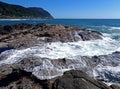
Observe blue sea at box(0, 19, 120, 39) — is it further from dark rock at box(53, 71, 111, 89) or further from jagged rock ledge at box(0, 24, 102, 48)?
dark rock at box(53, 71, 111, 89)

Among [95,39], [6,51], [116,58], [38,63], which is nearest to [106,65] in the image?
[116,58]

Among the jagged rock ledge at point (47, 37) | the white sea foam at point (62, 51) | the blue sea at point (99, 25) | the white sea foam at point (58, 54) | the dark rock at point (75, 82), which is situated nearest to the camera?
the dark rock at point (75, 82)

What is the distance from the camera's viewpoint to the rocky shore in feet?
37.9

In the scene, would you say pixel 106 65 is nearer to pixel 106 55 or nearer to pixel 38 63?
pixel 106 55

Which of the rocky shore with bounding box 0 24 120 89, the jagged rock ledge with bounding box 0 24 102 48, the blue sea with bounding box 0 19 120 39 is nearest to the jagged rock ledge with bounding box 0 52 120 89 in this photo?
the rocky shore with bounding box 0 24 120 89

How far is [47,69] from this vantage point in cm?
1375

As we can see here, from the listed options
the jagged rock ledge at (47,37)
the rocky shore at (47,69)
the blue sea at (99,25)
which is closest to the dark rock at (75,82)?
the rocky shore at (47,69)

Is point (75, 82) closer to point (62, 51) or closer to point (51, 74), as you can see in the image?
point (51, 74)

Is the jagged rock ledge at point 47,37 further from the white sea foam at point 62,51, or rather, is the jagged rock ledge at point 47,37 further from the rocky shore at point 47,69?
the white sea foam at point 62,51

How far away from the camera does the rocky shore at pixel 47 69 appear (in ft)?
37.9

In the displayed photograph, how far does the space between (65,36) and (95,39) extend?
12.4 ft

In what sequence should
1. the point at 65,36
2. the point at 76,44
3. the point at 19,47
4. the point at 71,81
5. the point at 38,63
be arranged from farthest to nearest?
the point at 65,36
the point at 76,44
the point at 19,47
the point at 38,63
the point at 71,81

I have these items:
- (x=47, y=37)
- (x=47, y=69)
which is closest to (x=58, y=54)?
(x=47, y=69)

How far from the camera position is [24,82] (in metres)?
11.9
